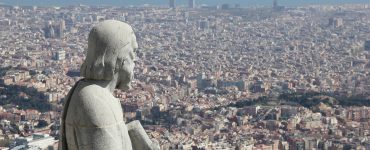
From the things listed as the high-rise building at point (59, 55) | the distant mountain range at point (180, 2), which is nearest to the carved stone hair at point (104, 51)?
the high-rise building at point (59, 55)

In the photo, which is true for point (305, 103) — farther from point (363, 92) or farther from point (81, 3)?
point (81, 3)

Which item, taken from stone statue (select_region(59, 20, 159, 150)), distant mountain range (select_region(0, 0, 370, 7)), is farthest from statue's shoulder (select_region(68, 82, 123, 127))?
distant mountain range (select_region(0, 0, 370, 7))

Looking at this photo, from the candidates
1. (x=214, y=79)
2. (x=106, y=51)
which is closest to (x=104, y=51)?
(x=106, y=51)

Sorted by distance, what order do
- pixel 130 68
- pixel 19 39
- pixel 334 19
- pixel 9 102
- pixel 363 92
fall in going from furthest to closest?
1. pixel 334 19
2. pixel 19 39
3. pixel 363 92
4. pixel 9 102
5. pixel 130 68

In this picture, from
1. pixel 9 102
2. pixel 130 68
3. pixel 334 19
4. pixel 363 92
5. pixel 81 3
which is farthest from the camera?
pixel 81 3

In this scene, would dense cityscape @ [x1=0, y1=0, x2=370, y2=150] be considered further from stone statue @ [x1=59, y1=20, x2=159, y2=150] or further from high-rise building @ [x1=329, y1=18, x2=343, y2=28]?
stone statue @ [x1=59, y1=20, x2=159, y2=150]

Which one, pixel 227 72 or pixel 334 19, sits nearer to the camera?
pixel 227 72

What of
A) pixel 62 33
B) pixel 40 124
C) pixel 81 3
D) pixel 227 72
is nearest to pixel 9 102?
pixel 40 124

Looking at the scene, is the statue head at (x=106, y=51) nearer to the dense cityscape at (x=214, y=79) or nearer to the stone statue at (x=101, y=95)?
the stone statue at (x=101, y=95)

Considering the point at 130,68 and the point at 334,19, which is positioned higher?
the point at 130,68
